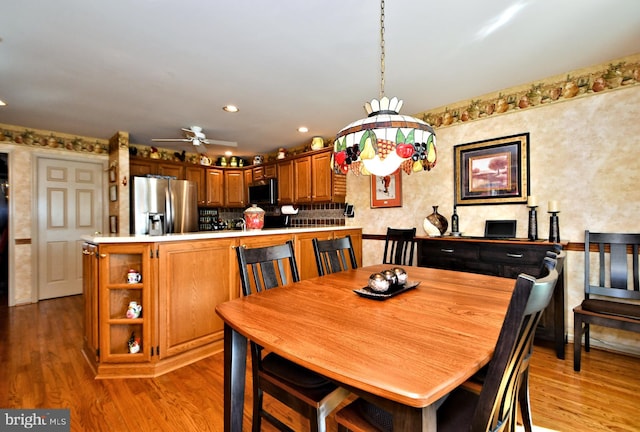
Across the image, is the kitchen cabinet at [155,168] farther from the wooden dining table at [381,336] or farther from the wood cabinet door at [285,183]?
the wooden dining table at [381,336]

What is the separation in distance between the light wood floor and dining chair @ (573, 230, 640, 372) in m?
0.24

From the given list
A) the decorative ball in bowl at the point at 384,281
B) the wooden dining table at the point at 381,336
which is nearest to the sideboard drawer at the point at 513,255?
the wooden dining table at the point at 381,336

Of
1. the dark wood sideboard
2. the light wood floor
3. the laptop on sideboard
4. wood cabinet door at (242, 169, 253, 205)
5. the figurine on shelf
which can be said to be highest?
wood cabinet door at (242, 169, 253, 205)

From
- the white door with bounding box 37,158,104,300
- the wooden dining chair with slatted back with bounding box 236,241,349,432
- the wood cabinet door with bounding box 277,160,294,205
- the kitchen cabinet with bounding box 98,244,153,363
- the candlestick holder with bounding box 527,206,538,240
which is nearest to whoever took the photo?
the wooden dining chair with slatted back with bounding box 236,241,349,432

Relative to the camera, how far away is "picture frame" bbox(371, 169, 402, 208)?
3.78 meters

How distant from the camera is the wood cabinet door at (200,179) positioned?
516cm

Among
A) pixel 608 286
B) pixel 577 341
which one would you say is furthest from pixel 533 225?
pixel 577 341

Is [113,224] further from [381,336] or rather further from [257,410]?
[381,336]

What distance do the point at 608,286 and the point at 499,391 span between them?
2505 millimetres

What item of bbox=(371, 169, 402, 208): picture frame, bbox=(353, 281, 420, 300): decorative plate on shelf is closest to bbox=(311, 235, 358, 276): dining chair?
bbox=(353, 281, 420, 300): decorative plate on shelf

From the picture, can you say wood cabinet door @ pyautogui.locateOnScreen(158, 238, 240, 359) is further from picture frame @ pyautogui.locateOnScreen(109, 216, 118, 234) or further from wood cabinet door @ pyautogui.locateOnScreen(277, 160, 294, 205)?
picture frame @ pyautogui.locateOnScreen(109, 216, 118, 234)

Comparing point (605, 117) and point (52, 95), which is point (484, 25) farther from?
point (52, 95)

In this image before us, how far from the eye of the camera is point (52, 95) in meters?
2.91

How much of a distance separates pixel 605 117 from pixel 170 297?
3802mm
